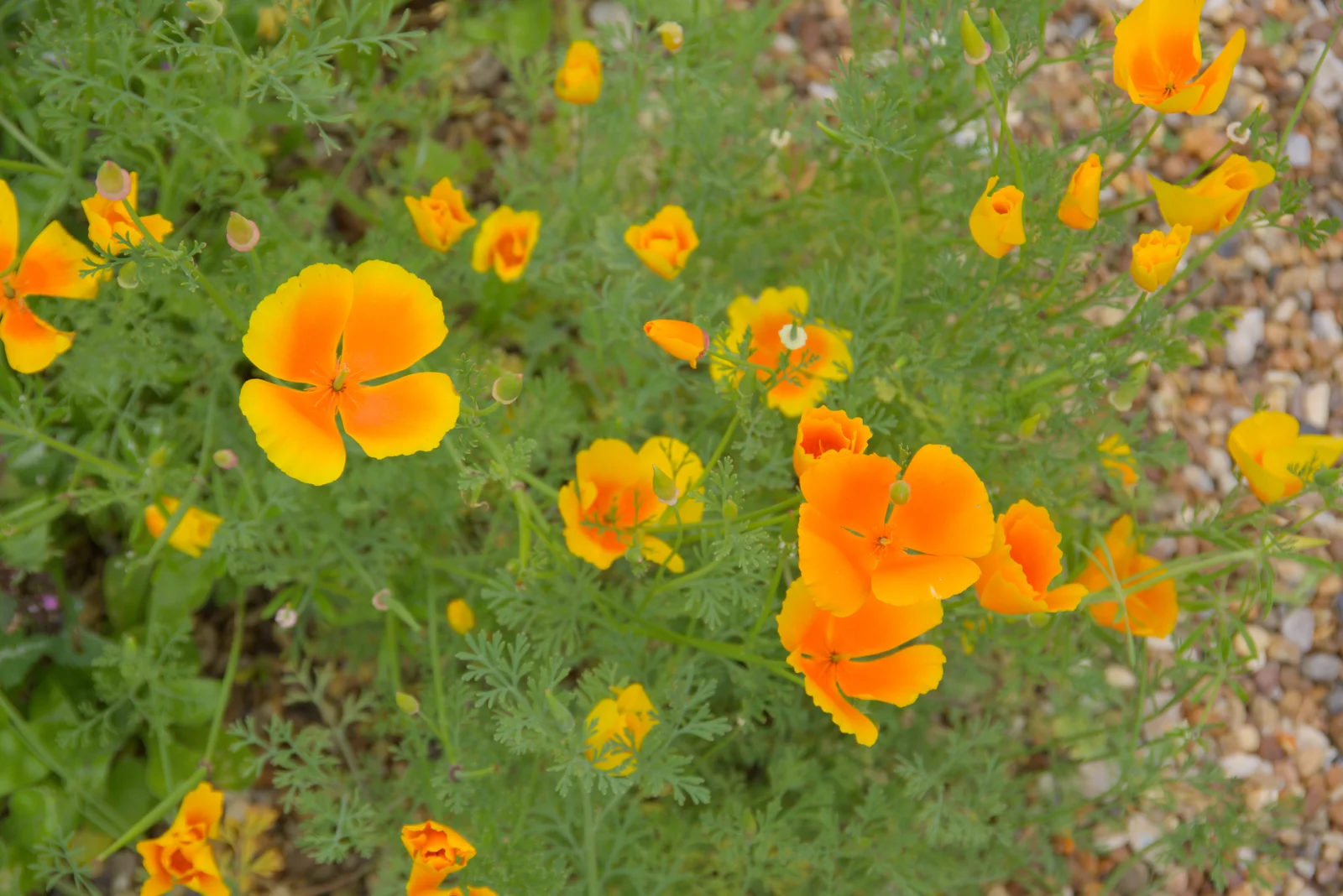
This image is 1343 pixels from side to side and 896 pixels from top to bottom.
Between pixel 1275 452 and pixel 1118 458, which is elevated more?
pixel 1275 452

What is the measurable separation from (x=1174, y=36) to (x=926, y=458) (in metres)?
0.77

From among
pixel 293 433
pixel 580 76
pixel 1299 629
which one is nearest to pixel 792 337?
pixel 293 433

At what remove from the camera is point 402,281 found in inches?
56.2

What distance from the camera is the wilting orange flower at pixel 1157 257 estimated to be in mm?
1460

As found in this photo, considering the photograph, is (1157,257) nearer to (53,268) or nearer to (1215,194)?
(1215,194)

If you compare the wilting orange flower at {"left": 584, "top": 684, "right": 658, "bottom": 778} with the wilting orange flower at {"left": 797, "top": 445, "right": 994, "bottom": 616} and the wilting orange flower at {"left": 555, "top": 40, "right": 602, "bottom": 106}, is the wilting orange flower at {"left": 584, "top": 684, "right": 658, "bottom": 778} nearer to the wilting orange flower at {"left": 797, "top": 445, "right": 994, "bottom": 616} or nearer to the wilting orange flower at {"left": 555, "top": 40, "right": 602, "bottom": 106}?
the wilting orange flower at {"left": 797, "top": 445, "right": 994, "bottom": 616}

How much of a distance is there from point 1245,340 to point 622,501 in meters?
2.01

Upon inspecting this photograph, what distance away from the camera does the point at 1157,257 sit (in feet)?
4.83

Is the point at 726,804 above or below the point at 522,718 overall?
below

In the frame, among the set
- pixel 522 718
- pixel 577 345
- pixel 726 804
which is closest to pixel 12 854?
pixel 522 718

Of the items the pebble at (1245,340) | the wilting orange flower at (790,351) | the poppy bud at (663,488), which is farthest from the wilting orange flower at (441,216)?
the pebble at (1245,340)

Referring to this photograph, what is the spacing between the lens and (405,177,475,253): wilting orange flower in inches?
71.6

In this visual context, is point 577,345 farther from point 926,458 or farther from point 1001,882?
point 1001,882

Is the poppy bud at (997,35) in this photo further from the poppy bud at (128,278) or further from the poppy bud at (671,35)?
the poppy bud at (128,278)
